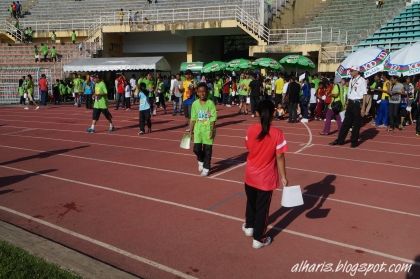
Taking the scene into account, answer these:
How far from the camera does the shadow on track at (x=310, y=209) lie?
224 inches

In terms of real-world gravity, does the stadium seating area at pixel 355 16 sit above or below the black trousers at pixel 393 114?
above

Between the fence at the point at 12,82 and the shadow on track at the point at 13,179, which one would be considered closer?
the shadow on track at the point at 13,179

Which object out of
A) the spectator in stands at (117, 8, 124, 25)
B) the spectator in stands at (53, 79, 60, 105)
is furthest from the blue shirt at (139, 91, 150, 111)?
the spectator in stands at (117, 8, 124, 25)

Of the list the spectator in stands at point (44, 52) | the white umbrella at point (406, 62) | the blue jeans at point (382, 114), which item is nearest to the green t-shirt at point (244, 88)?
the blue jeans at point (382, 114)

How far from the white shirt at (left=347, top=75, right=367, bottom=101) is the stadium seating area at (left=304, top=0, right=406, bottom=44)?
16.1 m

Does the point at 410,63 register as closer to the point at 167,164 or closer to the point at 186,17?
the point at 167,164

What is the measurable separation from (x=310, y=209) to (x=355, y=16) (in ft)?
83.8

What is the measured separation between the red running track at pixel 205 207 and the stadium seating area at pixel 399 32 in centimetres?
1274

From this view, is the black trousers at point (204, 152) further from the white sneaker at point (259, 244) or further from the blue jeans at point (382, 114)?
the blue jeans at point (382, 114)

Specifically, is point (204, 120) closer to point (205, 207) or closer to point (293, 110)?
point (205, 207)

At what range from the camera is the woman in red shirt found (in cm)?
468

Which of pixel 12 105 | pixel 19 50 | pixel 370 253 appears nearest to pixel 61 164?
pixel 370 253

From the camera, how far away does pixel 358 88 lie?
10.5m

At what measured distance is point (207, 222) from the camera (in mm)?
5762
